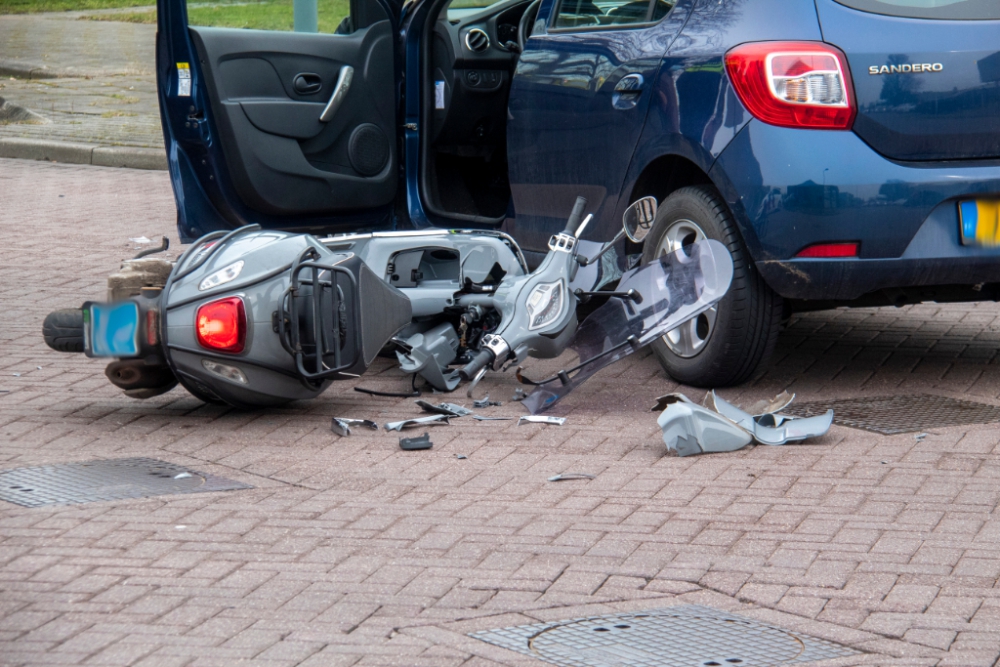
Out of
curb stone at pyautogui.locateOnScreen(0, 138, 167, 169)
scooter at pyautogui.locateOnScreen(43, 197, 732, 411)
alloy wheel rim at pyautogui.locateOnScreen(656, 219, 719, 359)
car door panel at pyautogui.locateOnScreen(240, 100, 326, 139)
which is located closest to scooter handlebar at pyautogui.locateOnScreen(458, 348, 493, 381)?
scooter at pyautogui.locateOnScreen(43, 197, 732, 411)

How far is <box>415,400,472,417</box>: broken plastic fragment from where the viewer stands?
5395mm

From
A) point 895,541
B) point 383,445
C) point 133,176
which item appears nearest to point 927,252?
point 895,541

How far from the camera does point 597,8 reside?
6.09 metres

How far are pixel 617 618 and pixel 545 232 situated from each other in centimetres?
317

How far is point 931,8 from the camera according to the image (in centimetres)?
513

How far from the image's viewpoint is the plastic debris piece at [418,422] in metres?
5.21

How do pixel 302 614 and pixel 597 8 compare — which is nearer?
pixel 302 614

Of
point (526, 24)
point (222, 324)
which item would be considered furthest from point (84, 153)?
point (222, 324)

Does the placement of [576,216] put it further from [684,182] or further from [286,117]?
[286,117]

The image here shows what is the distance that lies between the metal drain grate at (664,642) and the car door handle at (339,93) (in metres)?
3.72

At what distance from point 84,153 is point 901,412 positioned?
10006 millimetres

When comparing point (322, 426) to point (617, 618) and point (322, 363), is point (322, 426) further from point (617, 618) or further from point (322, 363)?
point (617, 618)

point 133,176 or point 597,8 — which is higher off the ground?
point 597,8

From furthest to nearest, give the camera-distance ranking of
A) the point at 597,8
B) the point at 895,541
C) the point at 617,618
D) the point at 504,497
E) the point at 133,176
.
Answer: the point at 133,176
the point at 597,8
the point at 504,497
the point at 895,541
the point at 617,618
